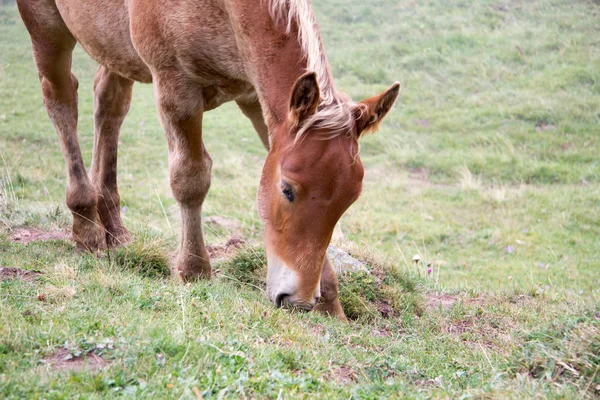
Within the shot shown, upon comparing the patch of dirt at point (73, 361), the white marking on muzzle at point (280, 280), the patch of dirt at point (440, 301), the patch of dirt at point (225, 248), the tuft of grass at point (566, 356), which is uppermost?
the patch of dirt at point (73, 361)

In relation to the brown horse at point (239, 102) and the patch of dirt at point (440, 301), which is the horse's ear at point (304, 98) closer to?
the brown horse at point (239, 102)

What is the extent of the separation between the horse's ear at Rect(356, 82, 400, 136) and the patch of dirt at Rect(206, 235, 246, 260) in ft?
7.11

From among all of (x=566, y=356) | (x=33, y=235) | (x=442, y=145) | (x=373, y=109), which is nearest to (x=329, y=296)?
(x=373, y=109)

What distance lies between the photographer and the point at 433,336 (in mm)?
4441

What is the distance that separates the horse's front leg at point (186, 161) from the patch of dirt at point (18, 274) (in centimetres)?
113

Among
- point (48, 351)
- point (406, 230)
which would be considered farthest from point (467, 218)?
point (48, 351)

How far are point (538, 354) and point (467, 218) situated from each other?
245 inches

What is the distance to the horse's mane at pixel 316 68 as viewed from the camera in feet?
12.9

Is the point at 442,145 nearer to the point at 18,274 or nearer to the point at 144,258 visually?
the point at 144,258

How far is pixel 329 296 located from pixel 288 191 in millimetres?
1125

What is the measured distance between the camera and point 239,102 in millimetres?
5438

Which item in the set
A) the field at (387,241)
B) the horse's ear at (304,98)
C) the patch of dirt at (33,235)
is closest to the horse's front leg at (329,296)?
the field at (387,241)

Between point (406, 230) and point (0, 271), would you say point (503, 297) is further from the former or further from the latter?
point (0, 271)

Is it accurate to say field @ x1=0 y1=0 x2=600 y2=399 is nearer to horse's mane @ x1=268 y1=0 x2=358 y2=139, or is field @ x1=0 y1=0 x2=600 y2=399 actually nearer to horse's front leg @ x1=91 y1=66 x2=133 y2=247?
horse's front leg @ x1=91 y1=66 x2=133 y2=247
